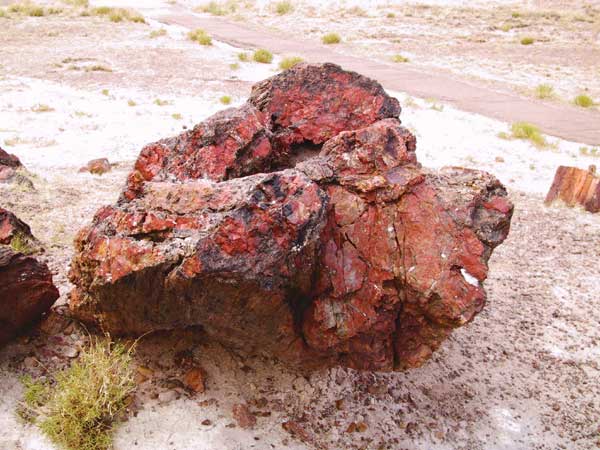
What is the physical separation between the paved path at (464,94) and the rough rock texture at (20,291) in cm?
1227

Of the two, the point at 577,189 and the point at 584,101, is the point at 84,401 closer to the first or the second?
the point at 577,189

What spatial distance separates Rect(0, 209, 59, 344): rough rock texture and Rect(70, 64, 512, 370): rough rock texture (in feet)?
0.98

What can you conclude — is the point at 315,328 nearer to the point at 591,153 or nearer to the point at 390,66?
the point at 591,153

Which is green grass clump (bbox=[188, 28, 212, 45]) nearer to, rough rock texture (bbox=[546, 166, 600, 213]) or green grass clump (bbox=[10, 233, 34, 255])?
rough rock texture (bbox=[546, 166, 600, 213])

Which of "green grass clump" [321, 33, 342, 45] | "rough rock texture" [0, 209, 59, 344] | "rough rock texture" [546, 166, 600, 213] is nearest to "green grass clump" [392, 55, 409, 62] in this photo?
"green grass clump" [321, 33, 342, 45]

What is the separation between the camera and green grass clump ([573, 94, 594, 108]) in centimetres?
1600

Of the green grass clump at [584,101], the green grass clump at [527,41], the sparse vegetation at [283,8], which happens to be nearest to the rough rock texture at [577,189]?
the green grass clump at [584,101]

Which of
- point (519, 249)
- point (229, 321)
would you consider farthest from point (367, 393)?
point (519, 249)

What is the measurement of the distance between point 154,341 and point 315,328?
4.00 ft

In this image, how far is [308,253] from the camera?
3.12 meters

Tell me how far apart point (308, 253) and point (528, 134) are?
34.4 ft

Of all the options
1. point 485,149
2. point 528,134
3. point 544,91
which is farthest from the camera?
point 544,91

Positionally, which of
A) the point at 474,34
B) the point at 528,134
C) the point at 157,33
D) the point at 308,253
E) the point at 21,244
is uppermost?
the point at 308,253

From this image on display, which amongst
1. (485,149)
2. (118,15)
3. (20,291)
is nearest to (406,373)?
(20,291)
